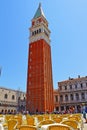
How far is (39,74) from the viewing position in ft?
180

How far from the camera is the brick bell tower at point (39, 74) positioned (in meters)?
52.6

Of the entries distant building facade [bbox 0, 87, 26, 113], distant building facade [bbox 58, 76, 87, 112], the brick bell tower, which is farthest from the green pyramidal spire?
distant building facade [bbox 0, 87, 26, 113]

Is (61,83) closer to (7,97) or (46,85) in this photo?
(46,85)

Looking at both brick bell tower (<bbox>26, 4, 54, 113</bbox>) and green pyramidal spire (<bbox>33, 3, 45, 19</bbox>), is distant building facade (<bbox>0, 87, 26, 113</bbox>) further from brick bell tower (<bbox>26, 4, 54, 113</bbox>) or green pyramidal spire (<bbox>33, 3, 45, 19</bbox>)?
green pyramidal spire (<bbox>33, 3, 45, 19</bbox>)

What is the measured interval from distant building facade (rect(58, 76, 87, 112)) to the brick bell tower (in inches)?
437

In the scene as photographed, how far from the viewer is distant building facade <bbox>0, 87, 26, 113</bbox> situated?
63.5m

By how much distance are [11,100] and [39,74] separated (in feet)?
68.8

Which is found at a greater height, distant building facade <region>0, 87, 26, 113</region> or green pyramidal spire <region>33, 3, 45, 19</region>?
green pyramidal spire <region>33, 3, 45, 19</region>

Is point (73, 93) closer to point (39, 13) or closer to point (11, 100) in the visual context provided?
point (11, 100)

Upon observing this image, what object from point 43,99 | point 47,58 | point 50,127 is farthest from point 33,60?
point 50,127

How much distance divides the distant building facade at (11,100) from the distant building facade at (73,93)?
53.1 feet

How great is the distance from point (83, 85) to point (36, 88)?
20025 mm

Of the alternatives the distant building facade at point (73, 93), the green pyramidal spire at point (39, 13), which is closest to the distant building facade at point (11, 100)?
the distant building facade at point (73, 93)

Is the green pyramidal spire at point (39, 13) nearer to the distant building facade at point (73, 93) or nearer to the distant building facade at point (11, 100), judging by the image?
the distant building facade at point (73, 93)
